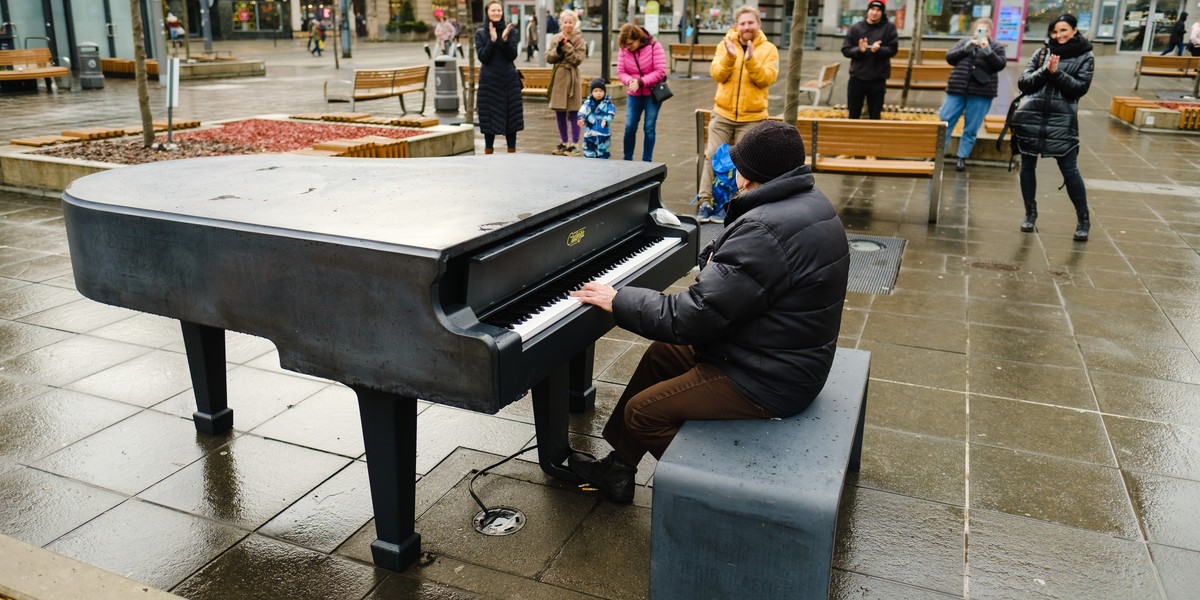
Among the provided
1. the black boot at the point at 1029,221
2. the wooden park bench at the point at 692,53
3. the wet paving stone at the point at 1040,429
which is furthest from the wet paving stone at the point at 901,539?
the wooden park bench at the point at 692,53

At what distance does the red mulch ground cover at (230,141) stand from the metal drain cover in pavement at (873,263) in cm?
596

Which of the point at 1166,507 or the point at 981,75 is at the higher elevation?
the point at 981,75

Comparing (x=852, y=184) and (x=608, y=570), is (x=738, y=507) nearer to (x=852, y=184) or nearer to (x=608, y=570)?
(x=608, y=570)

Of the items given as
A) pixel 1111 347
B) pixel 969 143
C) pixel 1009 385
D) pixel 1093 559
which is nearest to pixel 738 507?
pixel 1093 559

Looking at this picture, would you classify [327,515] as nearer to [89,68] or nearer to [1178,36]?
[89,68]

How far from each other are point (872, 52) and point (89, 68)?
17.1 metres

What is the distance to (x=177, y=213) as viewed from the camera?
2949 millimetres

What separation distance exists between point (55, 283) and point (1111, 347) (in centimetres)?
683

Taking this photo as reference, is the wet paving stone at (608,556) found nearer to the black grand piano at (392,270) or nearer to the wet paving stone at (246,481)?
Result: the black grand piano at (392,270)

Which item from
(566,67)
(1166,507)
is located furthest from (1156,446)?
(566,67)

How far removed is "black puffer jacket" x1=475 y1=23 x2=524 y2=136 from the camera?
10.5 metres

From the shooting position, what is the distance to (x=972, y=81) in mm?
10844

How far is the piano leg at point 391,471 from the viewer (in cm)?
288

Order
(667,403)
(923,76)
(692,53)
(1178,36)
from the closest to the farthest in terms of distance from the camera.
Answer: (667,403) < (923,76) < (692,53) < (1178,36)
